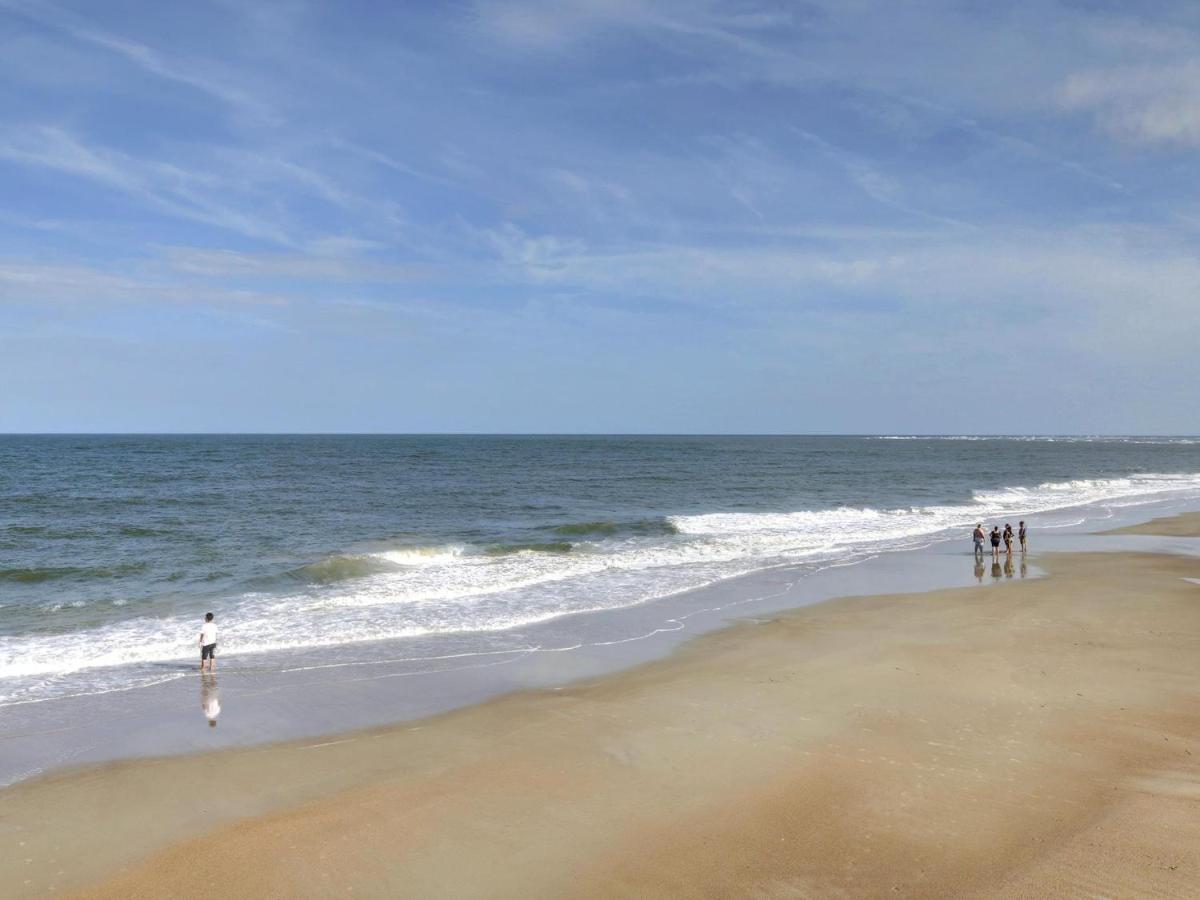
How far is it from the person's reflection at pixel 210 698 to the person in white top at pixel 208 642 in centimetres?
26

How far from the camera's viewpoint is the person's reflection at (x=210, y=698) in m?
12.1

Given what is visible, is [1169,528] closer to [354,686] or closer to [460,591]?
[460,591]

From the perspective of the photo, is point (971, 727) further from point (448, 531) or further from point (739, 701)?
point (448, 531)

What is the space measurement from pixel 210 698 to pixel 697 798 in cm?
831

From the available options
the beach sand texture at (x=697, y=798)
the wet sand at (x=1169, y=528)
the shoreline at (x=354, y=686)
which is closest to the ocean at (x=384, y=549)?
the shoreline at (x=354, y=686)

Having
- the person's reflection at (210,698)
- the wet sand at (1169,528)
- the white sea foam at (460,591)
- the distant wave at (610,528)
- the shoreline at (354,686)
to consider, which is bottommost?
the person's reflection at (210,698)

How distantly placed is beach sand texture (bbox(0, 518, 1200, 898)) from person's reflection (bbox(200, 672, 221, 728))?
1705mm

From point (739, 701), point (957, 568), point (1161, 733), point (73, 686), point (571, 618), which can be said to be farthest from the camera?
point (957, 568)

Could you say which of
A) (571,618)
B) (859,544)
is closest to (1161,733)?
(571,618)

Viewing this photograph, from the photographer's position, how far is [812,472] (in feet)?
242

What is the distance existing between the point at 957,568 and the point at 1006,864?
→ 19525 millimetres

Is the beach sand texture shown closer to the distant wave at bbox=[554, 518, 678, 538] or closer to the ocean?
the ocean

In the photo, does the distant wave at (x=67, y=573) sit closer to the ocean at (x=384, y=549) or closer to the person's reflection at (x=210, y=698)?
the ocean at (x=384, y=549)

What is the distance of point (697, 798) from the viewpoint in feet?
29.6
